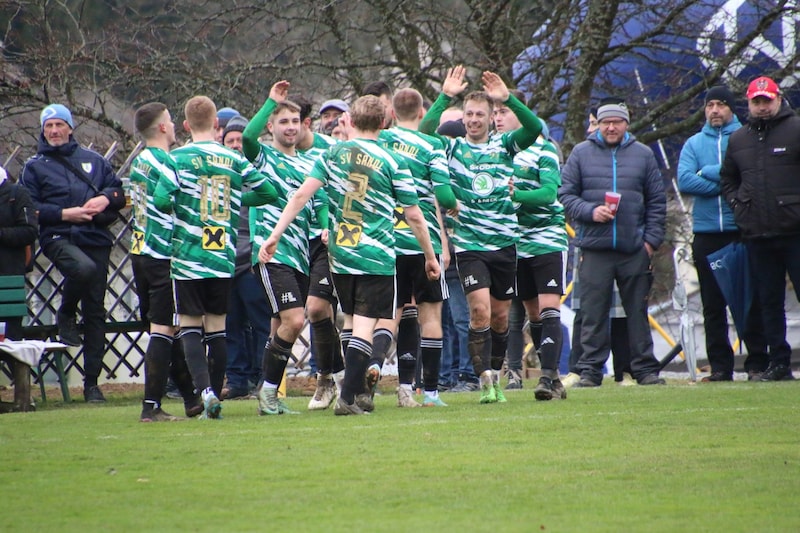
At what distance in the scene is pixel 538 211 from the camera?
10.8 m

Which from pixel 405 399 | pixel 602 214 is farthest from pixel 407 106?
pixel 602 214

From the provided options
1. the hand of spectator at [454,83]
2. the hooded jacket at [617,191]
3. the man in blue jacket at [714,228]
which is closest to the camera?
the hand of spectator at [454,83]

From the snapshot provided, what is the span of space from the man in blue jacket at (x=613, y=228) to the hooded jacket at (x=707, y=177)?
1.37 feet

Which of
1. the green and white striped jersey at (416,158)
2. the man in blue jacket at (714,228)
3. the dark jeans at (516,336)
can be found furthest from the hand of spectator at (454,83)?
the man in blue jacket at (714,228)

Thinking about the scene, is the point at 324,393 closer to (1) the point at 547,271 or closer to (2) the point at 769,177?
(1) the point at 547,271

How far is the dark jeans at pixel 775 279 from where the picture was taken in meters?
12.2

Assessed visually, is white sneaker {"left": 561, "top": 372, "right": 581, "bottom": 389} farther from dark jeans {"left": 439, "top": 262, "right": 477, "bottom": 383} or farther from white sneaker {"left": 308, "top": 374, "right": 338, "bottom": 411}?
white sneaker {"left": 308, "top": 374, "right": 338, "bottom": 411}

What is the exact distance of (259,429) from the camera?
27.8 ft

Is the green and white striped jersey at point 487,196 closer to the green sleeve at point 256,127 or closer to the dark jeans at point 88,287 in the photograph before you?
the green sleeve at point 256,127

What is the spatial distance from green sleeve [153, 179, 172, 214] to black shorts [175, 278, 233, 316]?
1.66ft

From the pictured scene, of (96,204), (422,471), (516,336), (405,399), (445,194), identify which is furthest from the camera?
(516,336)

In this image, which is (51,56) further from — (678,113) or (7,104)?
(678,113)

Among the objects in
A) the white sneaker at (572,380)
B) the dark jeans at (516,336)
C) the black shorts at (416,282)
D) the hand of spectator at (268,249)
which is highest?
the hand of spectator at (268,249)

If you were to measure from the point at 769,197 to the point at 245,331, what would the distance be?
201 inches
